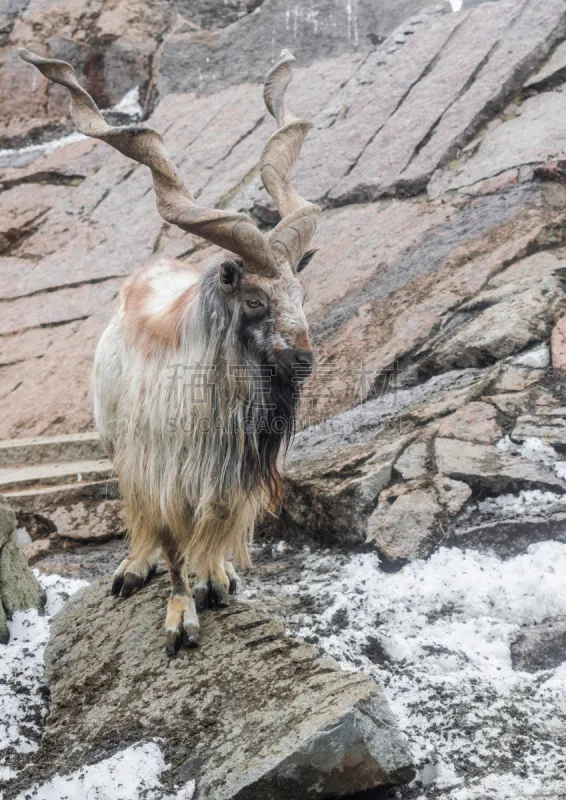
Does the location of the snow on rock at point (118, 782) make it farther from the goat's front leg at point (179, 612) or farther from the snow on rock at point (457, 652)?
the snow on rock at point (457, 652)

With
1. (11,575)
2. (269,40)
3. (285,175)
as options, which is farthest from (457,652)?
(269,40)

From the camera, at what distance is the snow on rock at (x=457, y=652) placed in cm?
283

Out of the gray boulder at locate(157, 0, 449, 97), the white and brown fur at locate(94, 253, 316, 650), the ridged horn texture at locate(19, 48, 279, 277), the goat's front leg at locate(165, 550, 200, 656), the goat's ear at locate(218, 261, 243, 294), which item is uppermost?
the gray boulder at locate(157, 0, 449, 97)

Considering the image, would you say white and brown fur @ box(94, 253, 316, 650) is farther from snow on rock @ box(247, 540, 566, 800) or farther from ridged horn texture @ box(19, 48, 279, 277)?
snow on rock @ box(247, 540, 566, 800)

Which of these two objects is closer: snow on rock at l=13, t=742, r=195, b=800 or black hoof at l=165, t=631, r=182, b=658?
snow on rock at l=13, t=742, r=195, b=800

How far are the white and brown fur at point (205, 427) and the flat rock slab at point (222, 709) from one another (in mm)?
213

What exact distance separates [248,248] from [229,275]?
15cm

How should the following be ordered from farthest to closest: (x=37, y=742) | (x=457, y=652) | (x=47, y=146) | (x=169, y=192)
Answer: (x=47, y=146) < (x=169, y=192) < (x=457, y=652) < (x=37, y=742)

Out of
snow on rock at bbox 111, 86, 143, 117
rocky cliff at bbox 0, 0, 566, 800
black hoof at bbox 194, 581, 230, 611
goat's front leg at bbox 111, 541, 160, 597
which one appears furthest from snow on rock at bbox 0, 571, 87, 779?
snow on rock at bbox 111, 86, 143, 117

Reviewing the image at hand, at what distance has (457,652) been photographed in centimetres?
347

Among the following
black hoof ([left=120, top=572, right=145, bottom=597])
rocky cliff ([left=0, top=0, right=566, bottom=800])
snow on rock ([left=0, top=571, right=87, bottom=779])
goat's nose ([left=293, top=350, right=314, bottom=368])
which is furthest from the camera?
black hoof ([left=120, top=572, right=145, bottom=597])

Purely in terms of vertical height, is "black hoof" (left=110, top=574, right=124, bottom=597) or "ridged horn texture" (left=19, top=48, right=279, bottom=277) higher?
"ridged horn texture" (left=19, top=48, right=279, bottom=277)

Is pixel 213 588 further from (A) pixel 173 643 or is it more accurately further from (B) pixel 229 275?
(B) pixel 229 275

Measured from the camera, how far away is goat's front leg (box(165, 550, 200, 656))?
3628 mm
